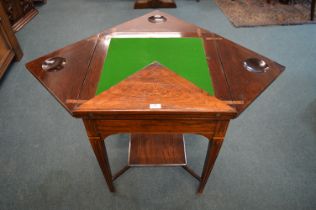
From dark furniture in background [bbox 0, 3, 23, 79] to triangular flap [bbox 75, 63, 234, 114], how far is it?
1757 millimetres

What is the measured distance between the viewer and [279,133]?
166 centimetres

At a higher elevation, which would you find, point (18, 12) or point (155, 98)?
point (155, 98)

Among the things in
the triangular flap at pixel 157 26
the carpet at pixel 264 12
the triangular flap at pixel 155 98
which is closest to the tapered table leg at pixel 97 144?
the triangular flap at pixel 155 98

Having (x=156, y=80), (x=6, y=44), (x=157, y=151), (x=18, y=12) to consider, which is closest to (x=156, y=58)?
(x=156, y=80)

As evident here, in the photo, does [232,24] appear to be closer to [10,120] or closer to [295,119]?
[295,119]

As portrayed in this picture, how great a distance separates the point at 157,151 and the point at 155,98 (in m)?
0.71

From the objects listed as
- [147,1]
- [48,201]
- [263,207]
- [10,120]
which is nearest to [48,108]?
[10,120]

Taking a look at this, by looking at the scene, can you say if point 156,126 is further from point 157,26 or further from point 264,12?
point 264,12

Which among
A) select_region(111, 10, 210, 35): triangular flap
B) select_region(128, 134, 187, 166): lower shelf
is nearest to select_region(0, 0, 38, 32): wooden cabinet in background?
select_region(111, 10, 210, 35): triangular flap

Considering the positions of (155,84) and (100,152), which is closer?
(155,84)

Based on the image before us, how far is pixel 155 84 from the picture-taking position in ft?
2.62

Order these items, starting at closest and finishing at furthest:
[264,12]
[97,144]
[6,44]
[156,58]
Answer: [97,144] → [156,58] → [6,44] → [264,12]

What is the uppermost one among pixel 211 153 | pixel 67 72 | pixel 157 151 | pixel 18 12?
pixel 67 72

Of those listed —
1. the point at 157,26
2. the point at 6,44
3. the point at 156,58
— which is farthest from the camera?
the point at 6,44
